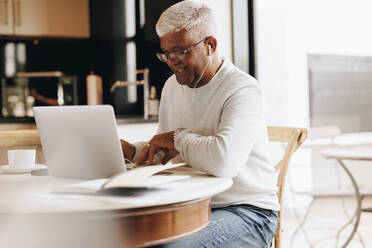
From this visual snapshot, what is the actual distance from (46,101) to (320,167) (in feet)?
8.45

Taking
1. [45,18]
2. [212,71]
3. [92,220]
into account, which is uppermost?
[45,18]

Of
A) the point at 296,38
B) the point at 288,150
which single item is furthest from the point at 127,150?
the point at 296,38

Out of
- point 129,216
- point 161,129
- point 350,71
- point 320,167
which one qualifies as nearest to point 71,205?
point 129,216

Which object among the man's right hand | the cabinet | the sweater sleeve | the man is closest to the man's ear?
the man

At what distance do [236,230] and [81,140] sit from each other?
0.52 meters

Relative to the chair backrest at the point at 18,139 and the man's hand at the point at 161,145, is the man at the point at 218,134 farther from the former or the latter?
the chair backrest at the point at 18,139

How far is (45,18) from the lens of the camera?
4.48m

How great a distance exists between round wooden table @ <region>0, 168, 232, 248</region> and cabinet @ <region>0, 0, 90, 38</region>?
3.55 m

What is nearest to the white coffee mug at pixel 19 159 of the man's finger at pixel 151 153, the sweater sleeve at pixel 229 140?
the man's finger at pixel 151 153

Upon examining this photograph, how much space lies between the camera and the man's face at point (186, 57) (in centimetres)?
159

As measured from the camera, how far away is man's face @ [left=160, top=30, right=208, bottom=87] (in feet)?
5.21

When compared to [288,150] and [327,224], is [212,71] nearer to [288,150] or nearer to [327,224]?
[288,150]

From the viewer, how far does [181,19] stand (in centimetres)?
158

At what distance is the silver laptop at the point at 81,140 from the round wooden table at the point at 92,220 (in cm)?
22
